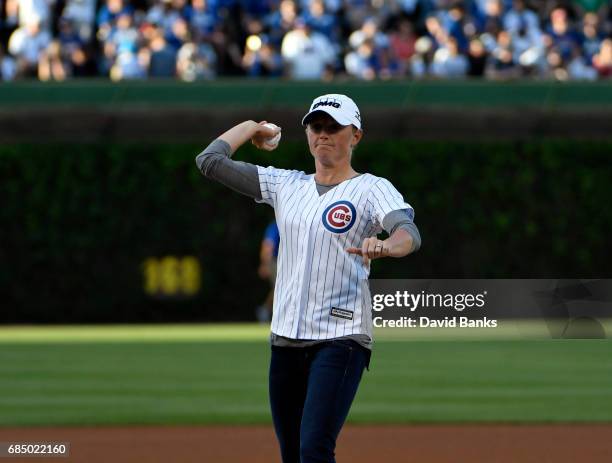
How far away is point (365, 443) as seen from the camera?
34.3 ft

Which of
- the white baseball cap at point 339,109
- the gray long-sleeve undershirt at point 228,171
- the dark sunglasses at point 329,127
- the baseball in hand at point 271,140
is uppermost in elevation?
the baseball in hand at point 271,140

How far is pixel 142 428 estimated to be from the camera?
1139cm

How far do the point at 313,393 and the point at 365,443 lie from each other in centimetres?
460

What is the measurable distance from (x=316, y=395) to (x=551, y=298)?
53.2 feet

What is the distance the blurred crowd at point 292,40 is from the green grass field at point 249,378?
4.87 m

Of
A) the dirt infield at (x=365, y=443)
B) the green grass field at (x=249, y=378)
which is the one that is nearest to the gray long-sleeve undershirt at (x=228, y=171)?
the dirt infield at (x=365, y=443)

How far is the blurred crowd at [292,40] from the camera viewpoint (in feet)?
77.4

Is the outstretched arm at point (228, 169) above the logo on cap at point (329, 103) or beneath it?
beneath

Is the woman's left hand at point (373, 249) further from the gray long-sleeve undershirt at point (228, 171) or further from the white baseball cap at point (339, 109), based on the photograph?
the gray long-sleeve undershirt at point (228, 171)

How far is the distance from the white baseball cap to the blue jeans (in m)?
0.96

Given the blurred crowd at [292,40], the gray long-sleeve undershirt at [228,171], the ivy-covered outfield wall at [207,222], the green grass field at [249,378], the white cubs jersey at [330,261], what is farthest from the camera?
the ivy-covered outfield wall at [207,222]

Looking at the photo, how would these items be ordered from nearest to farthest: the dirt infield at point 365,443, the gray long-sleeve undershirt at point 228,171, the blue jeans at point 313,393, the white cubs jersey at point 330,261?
the blue jeans at point 313,393, the white cubs jersey at point 330,261, the gray long-sleeve undershirt at point 228,171, the dirt infield at point 365,443

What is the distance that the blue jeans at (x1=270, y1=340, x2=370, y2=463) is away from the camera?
19.4 ft

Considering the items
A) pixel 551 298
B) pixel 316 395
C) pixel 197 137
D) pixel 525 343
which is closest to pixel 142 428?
pixel 316 395
